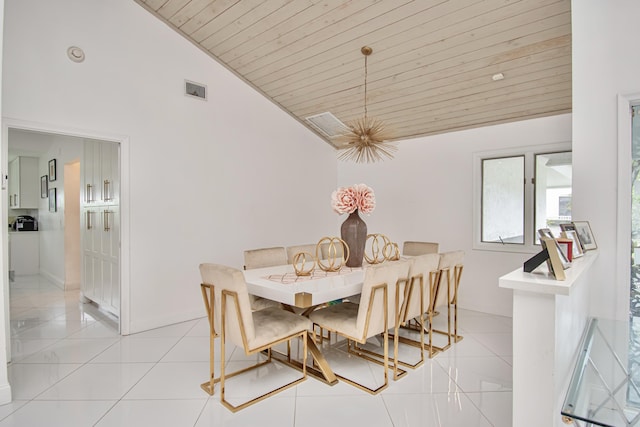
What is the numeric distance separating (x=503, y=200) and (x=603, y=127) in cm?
196

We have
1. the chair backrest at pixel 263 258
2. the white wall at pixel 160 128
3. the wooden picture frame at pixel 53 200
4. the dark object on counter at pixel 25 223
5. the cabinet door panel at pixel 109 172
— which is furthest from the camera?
the dark object on counter at pixel 25 223

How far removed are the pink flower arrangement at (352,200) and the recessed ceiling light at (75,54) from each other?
2.76 meters

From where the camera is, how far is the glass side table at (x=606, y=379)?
122cm

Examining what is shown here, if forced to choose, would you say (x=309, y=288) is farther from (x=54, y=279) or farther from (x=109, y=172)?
(x=54, y=279)

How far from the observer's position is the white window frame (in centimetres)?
393

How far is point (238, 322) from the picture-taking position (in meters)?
2.13

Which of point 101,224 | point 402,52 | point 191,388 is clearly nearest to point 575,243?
point 402,52

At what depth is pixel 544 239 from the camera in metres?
1.36

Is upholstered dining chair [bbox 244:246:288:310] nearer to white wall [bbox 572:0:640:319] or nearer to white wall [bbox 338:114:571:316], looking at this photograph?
white wall [bbox 338:114:571:316]

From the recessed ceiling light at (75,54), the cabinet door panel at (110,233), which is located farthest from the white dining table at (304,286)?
the recessed ceiling light at (75,54)

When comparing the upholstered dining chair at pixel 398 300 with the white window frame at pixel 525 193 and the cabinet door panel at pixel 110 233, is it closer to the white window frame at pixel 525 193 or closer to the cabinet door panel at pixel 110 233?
the white window frame at pixel 525 193

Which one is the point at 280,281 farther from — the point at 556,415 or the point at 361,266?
the point at 556,415

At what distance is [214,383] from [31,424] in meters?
1.05

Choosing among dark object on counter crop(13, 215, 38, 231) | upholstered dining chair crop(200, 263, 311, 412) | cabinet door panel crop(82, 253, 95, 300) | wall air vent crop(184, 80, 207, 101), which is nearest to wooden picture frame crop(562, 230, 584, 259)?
upholstered dining chair crop(200, 263, 311, 412)
